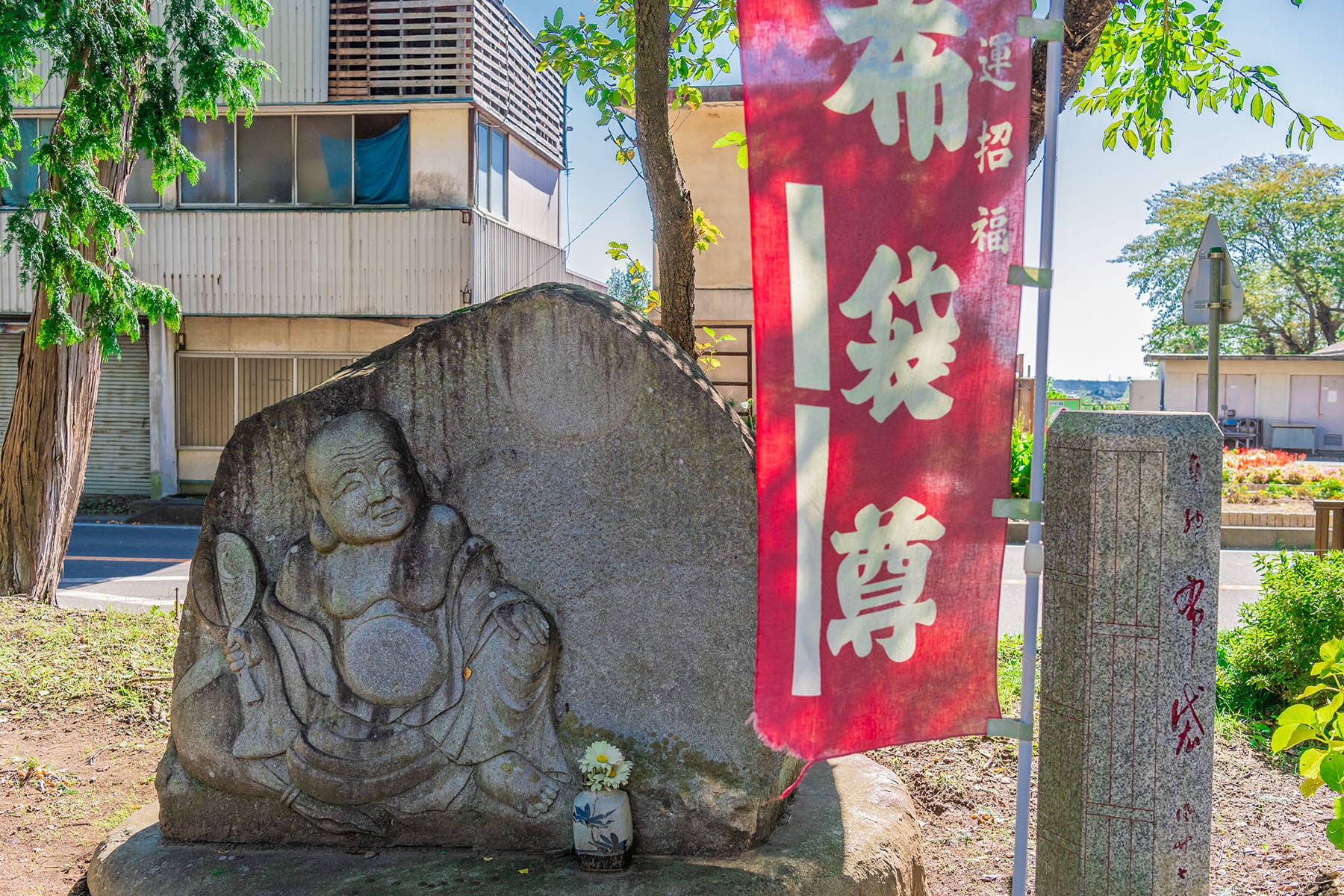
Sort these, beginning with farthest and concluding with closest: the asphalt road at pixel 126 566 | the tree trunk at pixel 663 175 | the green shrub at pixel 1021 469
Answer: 1. the green shrub at pixel 1021 469
2. the asphalt road at pixel 126 566
3. the tree trunk at pixel 663 175

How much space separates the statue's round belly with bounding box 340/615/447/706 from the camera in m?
3.28

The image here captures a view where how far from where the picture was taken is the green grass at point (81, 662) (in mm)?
5359

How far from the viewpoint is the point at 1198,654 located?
258 centimetres

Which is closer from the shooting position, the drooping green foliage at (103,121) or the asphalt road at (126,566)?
the drooping green foliage at (103,121)

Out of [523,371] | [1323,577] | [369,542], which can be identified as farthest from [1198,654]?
[1323,577]

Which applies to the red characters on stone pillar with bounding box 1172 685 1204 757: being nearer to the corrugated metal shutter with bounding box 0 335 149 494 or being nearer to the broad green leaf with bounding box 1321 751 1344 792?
the broad green leaf with bounding box 1321 751 1344 792

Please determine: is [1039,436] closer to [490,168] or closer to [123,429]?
[490,168]

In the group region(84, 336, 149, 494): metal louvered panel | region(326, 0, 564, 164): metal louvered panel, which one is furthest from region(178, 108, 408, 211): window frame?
region(84, 336, 149, 494): metal louvered panel

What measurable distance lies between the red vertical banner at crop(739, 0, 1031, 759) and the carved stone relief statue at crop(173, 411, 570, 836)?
43.7 inches

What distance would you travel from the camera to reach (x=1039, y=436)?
2.51 m

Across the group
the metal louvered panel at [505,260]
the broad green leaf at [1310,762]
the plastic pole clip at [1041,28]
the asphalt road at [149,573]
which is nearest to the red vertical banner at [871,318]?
the plastic pole clip at [1041,28]

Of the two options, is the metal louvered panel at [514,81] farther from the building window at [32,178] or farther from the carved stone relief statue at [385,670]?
the carved stone relief statue at [385,670]

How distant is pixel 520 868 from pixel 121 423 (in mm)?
13992

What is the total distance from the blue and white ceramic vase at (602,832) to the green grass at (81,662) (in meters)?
3.26
